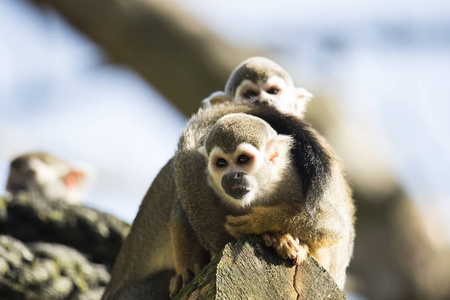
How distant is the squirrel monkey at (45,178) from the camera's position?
6.31 metres

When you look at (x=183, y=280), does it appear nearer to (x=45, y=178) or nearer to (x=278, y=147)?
(x=278, y=147)

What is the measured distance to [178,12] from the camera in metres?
6.14

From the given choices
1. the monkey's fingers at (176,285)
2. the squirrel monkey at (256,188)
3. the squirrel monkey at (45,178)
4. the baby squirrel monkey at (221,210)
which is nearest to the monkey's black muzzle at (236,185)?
the squirrel monkey at (256,188)

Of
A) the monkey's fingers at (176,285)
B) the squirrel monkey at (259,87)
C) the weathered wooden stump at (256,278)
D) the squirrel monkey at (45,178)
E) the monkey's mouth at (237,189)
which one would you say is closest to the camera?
the weathered wooden stump at (256,278)

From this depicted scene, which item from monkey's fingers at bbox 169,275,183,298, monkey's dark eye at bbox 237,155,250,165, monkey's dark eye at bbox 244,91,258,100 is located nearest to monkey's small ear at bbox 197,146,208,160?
monkey's dark eye at bbox 237,155,250,165

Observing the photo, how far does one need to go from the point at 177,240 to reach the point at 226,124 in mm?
577

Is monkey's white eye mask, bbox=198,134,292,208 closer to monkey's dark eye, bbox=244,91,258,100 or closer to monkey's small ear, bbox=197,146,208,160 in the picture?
monkey's small ear, bbox=197,146,208,160

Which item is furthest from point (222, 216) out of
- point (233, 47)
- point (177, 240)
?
point (233, 47)

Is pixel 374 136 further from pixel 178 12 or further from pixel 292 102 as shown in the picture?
pixel 292 102

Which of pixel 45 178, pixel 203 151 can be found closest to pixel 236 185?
pixel 203 151

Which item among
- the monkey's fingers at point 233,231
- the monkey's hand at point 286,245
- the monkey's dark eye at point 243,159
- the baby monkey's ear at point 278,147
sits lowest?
the monkey's hand at point 286,245

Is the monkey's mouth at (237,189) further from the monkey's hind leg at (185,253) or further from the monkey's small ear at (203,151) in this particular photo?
the monkey's hind leg at (185,253)

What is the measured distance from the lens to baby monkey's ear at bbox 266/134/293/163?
110 inches

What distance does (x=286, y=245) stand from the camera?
2.28m
